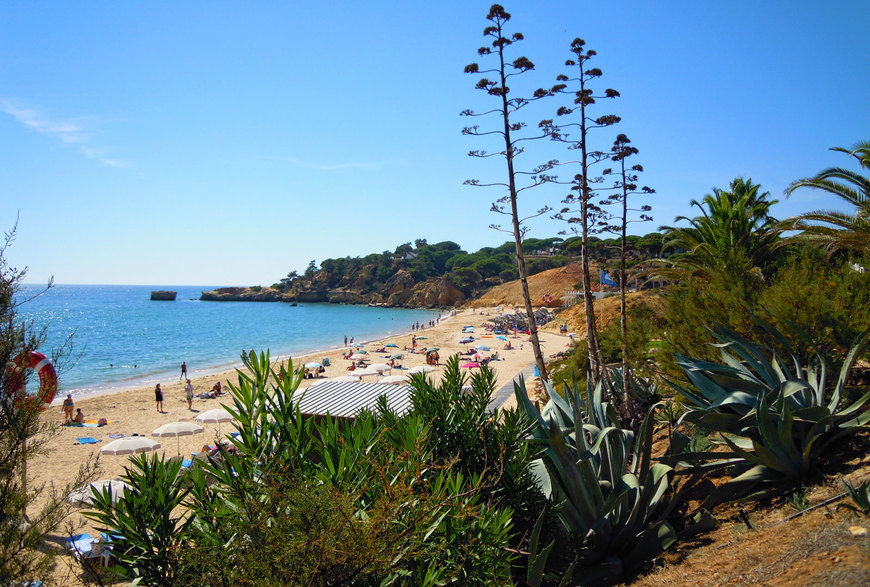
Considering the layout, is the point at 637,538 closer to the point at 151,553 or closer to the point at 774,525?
the point at 774,525

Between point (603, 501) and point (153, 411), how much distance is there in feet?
78.4

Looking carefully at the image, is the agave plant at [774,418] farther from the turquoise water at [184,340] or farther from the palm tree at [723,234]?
the turquoise water at [184,340]

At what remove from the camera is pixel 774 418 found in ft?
16.8

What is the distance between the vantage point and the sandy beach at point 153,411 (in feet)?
50.6

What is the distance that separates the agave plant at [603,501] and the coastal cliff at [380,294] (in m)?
93.7

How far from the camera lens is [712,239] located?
1409 cm

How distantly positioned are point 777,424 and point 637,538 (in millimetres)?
1803

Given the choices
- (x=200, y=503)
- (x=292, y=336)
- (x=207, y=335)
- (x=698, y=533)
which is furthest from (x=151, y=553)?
(x=207, y=335)

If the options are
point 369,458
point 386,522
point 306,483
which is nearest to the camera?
point 386,522

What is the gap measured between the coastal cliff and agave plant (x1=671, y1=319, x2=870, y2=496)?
93.0 metres

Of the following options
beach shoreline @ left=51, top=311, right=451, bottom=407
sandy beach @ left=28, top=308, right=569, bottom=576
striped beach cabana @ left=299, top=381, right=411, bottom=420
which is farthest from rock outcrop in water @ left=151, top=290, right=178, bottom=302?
striped beach cabana @ left=299, top=381, right=411, bottom=420

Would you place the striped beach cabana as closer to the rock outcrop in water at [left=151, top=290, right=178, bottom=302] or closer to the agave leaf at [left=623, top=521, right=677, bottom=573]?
the agave leaf at [left=623, top=521, right=677, bottom=573]

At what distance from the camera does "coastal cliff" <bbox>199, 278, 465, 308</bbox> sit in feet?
A: 337

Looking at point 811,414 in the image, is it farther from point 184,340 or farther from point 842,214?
point 184,340
